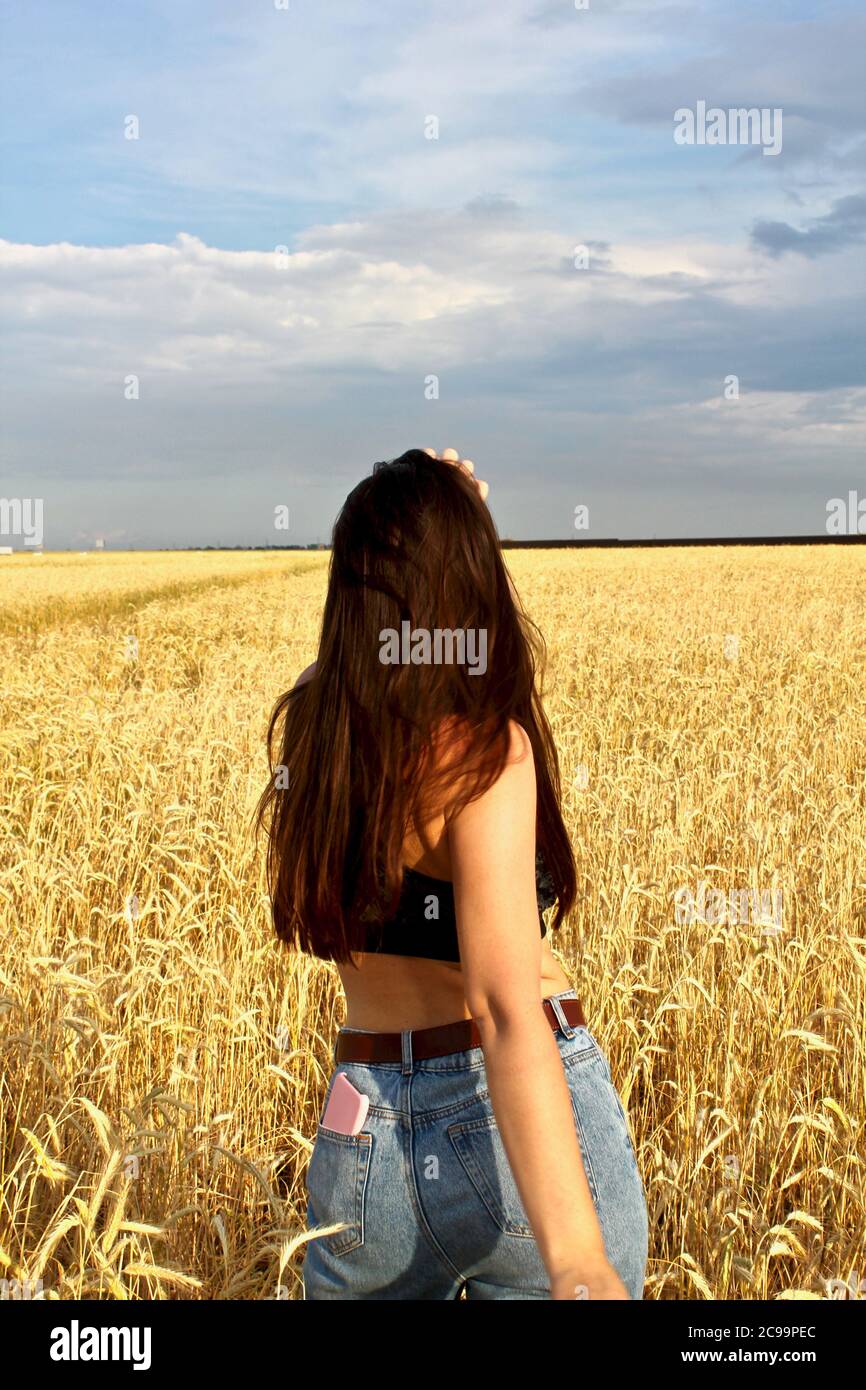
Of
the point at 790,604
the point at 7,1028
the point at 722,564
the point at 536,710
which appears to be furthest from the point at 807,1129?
the point at 722,564

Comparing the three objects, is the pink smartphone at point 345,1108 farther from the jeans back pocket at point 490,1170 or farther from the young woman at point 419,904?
the jeans back pocket at point 490,1170

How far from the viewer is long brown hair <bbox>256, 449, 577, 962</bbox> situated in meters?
1.54

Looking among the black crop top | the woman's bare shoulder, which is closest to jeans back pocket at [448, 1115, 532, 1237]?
the black crop top

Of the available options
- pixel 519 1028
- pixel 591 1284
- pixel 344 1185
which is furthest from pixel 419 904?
pixel 591 1284

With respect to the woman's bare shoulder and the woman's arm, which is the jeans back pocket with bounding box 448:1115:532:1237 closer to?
the woman's arm

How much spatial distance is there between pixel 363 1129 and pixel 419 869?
376 millimetres

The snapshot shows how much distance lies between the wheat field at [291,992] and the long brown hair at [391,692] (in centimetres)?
61

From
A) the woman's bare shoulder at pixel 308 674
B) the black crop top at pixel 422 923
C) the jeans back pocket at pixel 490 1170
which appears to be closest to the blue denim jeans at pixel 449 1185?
the jeans back pocket at pixel 490 1170

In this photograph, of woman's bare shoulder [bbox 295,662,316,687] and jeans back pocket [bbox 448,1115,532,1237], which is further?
woman's bare shoulder [bbox 295,662,316,687]

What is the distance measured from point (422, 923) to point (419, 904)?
0.10ft

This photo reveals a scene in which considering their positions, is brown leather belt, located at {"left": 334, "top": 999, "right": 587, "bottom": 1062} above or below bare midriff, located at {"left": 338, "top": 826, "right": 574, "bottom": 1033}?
below

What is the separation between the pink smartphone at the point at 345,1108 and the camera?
1.58 m

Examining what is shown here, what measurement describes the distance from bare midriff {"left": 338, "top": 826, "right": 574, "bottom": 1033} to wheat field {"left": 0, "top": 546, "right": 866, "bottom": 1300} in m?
0.46
